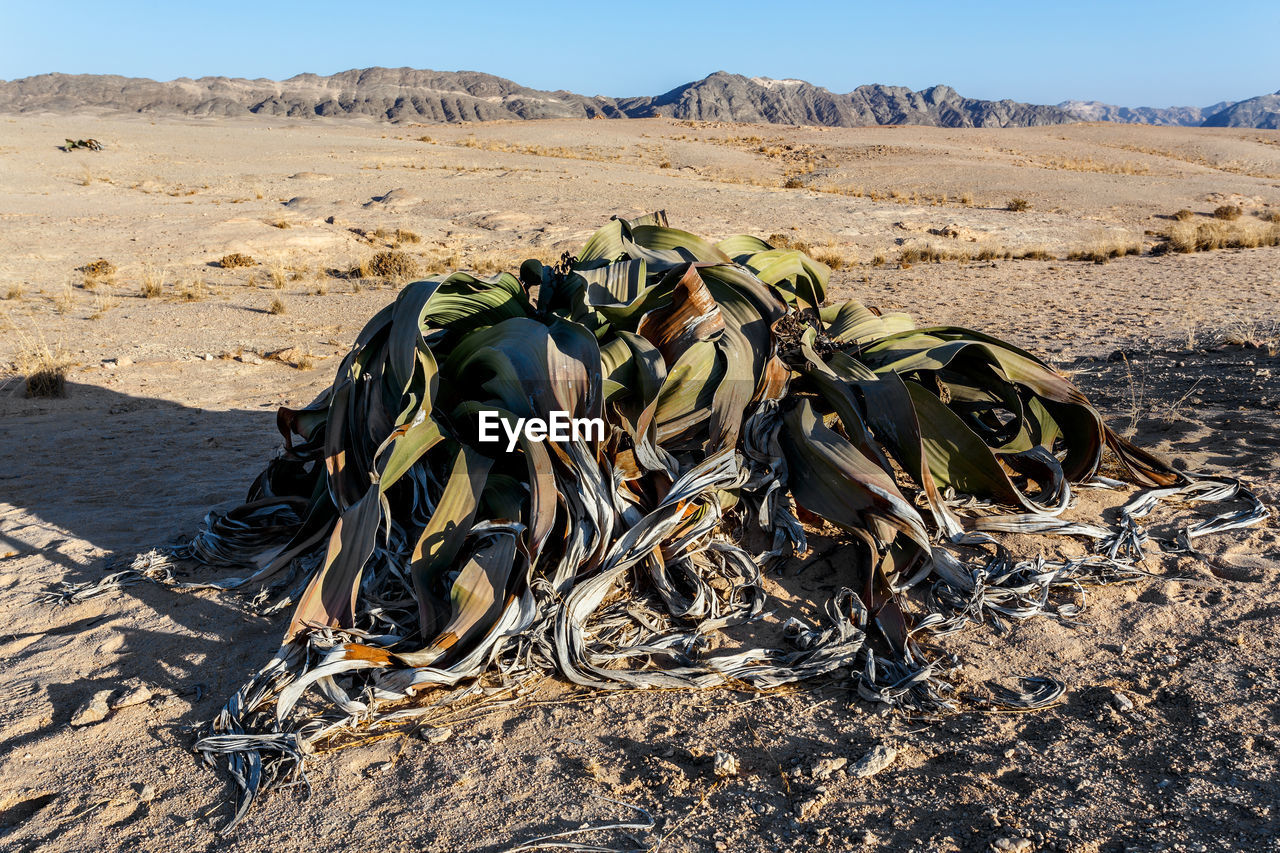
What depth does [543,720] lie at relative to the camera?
2.34m

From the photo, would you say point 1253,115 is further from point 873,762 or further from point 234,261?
point 873,762

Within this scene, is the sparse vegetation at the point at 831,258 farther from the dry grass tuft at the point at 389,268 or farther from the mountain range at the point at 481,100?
the mountain range at the point at 481,100

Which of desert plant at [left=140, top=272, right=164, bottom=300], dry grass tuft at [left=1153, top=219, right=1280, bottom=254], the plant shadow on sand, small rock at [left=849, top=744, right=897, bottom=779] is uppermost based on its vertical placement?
dry grass tuft at [left=1153, top=219, right=1280, bottom=254]

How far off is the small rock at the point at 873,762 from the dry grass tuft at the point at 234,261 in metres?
10.3

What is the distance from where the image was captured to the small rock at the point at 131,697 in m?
2.44

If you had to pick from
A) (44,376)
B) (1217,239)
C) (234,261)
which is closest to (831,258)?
(1217,239)

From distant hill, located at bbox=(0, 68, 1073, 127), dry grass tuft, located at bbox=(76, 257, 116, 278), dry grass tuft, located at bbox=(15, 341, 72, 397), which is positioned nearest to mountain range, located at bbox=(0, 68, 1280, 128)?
distant hill, located at bbox=(0, 68, 1073, 127)

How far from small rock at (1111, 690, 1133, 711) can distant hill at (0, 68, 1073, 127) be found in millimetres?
80599

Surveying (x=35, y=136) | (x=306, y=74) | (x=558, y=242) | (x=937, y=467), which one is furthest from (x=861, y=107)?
(x=937, y=467)

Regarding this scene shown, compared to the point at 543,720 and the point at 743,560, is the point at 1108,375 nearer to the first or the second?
the point at 743,560

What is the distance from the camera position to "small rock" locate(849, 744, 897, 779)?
6.81 feet
